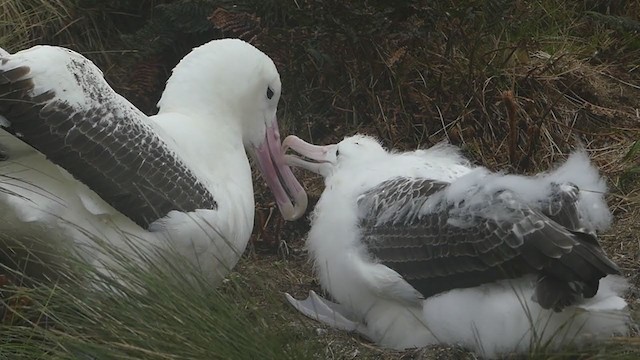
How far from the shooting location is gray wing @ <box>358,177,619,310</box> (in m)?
3.76

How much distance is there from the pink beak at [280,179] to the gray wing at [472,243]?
0.68 meters

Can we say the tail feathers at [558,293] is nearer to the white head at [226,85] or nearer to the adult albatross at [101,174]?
the adult albatross at [101,174]

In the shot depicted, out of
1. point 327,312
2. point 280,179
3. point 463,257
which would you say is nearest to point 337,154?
point 280,179

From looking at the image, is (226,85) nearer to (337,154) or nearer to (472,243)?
(337,154)

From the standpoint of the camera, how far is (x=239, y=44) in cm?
491

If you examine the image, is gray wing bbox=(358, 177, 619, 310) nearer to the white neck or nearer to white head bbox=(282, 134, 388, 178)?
white head bbox=(282, 134, 388, 178)

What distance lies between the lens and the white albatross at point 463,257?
378 centimetres

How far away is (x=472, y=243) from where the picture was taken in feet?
13.3

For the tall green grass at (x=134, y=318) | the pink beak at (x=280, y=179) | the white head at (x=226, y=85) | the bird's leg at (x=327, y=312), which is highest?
the white head at (x=226, y=85)

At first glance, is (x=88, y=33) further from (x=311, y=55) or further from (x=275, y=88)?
(x=275, y=88)

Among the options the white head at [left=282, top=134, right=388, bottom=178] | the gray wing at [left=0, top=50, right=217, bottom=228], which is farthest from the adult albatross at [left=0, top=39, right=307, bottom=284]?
the white head at [left=282, top=134, right=388, bottom=178]

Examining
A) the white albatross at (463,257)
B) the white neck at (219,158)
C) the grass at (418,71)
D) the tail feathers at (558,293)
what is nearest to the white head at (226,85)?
the white neck at (219,158)

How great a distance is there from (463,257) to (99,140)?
1413 millimetres

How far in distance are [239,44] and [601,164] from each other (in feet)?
6.82
